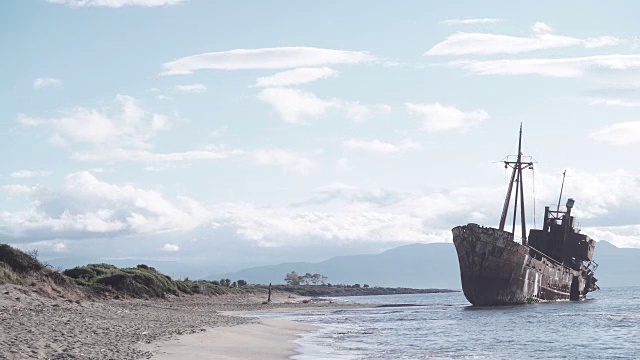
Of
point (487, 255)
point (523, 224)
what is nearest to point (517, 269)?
point (487, 255)

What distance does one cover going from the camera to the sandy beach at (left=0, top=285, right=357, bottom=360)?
21.8 m

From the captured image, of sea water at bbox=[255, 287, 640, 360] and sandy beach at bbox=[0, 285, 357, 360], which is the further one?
sea water at bbox=[255, 287, 640, 360]

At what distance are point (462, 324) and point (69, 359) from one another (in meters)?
36.2

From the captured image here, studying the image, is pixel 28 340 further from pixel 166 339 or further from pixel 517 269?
pixel 517 269

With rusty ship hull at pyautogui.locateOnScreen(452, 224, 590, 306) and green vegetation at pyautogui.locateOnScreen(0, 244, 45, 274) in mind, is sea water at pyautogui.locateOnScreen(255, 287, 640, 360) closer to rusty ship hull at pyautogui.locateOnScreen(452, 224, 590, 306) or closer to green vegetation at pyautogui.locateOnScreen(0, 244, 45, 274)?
rusty ship hull at pyautogui.locateOnScreen(452, 224, 590, 306)

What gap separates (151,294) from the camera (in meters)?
68.7

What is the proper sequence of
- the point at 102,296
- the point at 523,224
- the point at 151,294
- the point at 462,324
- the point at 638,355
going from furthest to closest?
the point at 523,224, the point at 151,294, the point at 102,296, the point at 462,324, the point at 638,355

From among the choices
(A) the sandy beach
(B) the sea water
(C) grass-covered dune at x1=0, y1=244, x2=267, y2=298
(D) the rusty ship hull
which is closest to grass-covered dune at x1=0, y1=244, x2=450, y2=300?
(C) grass-covered dune at x1=0, y1=244, x2=267, y2=298

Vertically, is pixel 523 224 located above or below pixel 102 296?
above

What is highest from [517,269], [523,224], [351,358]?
[523,224]

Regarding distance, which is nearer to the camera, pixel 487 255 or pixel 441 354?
pixel 441 354

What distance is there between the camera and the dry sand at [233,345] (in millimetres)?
25806

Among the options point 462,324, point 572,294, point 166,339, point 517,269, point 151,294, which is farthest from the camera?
point 572,294

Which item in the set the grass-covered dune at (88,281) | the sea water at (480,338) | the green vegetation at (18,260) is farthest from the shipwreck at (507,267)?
the green vegetation at (18,260)
